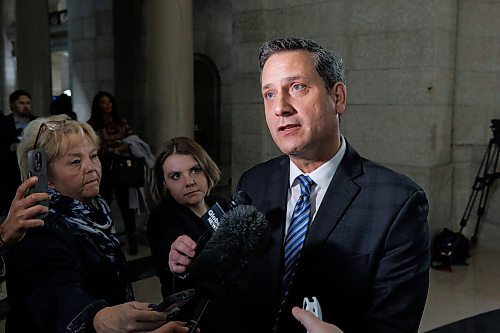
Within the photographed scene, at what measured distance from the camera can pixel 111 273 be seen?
1810 millimetres

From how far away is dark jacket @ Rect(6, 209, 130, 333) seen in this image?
1413mm

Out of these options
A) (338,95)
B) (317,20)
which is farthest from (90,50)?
(338,95)

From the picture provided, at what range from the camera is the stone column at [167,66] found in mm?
5793

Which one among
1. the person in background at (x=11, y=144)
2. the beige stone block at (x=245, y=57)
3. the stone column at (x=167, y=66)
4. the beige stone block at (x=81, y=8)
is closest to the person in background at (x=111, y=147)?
the stone column at (x=167, y=66)

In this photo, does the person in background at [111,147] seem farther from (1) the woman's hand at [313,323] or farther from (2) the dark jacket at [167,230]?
(1) the woman's hand at [313,323]

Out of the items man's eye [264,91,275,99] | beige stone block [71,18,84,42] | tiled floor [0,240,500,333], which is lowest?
tiled floor [0,240,500,333]

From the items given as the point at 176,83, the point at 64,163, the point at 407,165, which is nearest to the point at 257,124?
the point at 176,83

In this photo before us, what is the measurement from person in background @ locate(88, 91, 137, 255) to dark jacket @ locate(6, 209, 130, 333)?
366 centimetres

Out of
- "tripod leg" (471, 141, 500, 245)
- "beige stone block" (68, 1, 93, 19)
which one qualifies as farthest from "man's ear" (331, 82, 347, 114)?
"beige stone block" (68, 1, 93, 19)

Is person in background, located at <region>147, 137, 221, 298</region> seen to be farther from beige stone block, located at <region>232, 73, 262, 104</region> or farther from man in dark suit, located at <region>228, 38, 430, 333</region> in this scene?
beige stone block, located at <region>232, 73, 262, 104</region>

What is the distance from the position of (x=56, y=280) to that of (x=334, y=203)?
851 millimetres

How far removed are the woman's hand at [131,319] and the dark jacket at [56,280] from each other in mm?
87

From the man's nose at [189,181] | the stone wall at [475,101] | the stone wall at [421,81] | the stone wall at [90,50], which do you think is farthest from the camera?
the stone wall at [90,50]

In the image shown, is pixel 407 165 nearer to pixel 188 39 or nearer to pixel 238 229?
pixel 188 39
